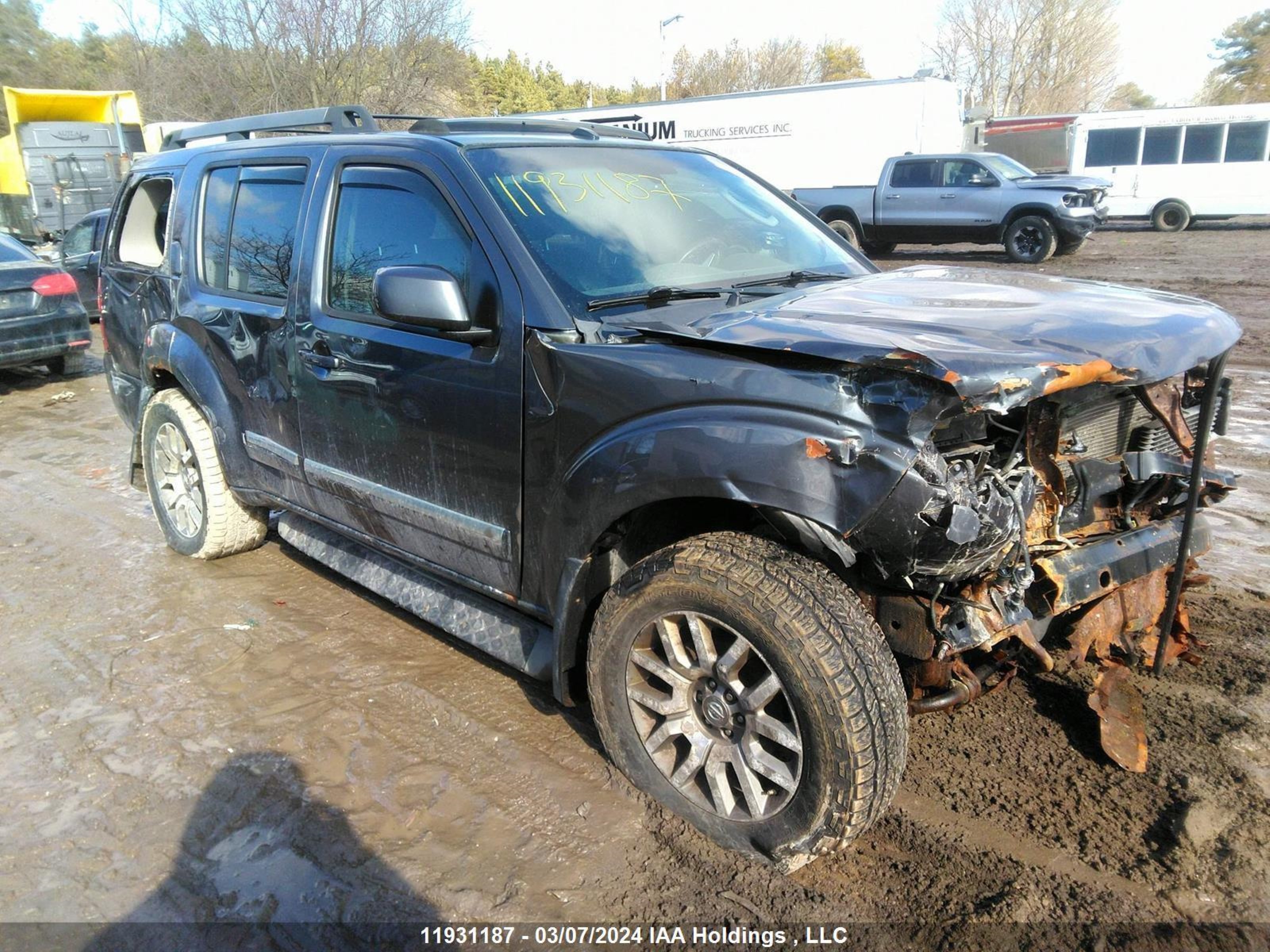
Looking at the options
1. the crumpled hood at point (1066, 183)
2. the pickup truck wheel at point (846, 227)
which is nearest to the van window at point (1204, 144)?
the crumpled hood at point (1066, 183)

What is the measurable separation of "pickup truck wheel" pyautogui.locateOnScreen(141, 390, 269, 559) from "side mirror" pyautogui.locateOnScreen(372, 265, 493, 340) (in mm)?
2217

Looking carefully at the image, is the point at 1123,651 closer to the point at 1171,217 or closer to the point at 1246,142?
the point at 1246,142

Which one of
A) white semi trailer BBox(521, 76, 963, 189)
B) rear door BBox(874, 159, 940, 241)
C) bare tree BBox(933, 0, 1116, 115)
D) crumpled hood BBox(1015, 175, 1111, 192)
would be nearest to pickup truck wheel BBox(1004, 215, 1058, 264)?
crumpled hood BBox(1015, 175, 1111, 192)

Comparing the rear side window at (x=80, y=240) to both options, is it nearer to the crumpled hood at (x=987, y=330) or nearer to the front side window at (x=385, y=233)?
the front side window at (x=385, y=233)

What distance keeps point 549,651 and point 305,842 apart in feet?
3.03

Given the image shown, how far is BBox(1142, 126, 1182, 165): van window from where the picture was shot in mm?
21203

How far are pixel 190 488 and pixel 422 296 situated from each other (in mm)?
2699

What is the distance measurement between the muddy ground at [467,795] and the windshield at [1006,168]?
46.5ft

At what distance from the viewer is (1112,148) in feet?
73.0

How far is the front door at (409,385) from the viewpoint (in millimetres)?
2965

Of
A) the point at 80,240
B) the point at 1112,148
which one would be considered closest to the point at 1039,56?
the point at 1112,148

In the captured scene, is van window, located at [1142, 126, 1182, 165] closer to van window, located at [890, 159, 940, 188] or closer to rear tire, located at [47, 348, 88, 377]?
van window, located at [890, 159, 940, 188]

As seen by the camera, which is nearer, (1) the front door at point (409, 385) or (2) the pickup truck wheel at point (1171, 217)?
(1) the front door at point (409, 385)

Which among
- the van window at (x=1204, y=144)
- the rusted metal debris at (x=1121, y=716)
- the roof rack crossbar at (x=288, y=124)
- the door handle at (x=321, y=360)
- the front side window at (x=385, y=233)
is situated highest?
the van window at (x=1204, y=144)
